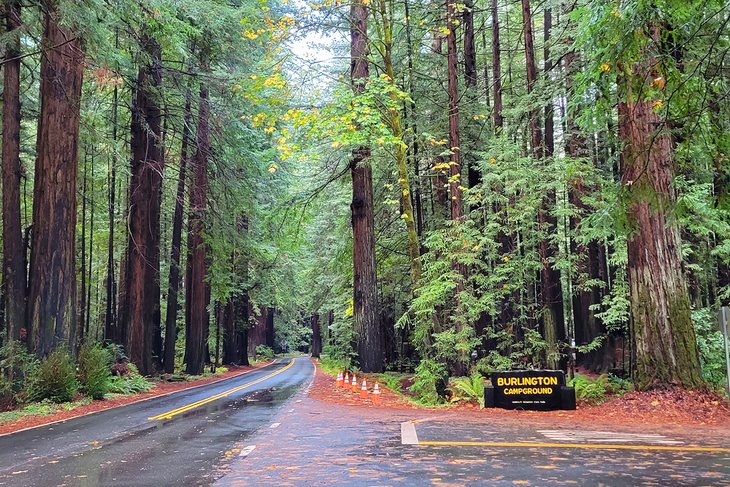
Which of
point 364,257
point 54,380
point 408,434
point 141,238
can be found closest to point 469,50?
point 364,257

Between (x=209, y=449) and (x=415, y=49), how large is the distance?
55.0 ft

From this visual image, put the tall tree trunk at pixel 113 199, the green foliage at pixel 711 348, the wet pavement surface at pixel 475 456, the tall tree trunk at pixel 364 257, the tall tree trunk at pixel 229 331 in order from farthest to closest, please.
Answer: the tall tree trunk at pixel 229 331 → the tall tree trunk at pixel 113 199 → the tall tree trunk at pixel 364 257 → the green foliage at pixel 711 348 → the wet pavement surface at pixel 475 456

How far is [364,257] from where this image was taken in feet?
62.6

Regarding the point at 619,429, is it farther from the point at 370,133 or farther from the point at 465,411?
the point at 370,133

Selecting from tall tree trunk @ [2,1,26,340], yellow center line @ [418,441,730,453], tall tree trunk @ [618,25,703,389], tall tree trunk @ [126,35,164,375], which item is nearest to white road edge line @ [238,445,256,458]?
yellow center line @ [418,441,730,453]

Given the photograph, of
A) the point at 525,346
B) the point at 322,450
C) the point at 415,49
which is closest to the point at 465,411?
the point at 525,346

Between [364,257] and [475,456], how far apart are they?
12218 millimetres

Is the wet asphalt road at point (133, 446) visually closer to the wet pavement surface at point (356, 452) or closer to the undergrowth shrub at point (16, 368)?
the wet pavement surface at point (356, 452)

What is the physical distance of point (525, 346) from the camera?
16625 millimetres

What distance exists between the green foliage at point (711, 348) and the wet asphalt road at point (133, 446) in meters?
11.3

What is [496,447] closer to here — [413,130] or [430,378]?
[430,378]

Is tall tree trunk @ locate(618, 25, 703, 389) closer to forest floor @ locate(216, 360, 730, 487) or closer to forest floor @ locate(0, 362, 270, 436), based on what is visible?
forest floor @ locate(216, 360, 730, 487)

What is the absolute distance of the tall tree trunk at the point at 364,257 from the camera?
62.0 ft

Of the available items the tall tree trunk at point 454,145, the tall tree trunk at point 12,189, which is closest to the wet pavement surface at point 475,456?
the tall tree trunk at point 454,145
